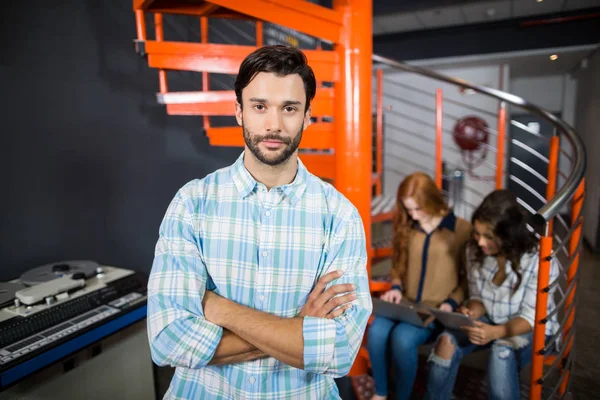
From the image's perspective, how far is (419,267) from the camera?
1.95 metres

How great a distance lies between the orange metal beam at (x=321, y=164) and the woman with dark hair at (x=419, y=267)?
37cm

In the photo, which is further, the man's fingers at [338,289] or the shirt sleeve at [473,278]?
the shirt sleeve at [473,278]

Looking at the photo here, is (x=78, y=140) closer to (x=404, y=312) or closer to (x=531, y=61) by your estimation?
(x=404, y=312)

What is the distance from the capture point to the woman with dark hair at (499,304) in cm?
160

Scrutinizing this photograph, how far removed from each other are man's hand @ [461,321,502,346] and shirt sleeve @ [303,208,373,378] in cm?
86

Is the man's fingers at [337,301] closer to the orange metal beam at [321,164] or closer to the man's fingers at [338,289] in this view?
the man's fingers at [338,289]

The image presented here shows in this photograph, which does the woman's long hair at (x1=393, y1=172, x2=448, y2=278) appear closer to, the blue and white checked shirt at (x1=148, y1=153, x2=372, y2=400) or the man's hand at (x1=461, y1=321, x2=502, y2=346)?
the man's hand at (x1=461, y1=321, x2=502, y2=346)

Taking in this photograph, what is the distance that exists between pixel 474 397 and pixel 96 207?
229cm

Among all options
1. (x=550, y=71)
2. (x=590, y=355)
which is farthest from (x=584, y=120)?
(x=590, y=355)

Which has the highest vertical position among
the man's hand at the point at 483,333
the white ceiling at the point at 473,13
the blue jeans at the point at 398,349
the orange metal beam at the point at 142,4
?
the white ceiling at the point at 473,13

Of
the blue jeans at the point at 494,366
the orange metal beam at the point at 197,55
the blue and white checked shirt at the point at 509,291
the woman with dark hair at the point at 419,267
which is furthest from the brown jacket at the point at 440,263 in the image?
the orange metal beam at the point at 197,55

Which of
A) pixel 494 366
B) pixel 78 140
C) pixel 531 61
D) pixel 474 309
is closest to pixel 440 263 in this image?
pixel 474 309

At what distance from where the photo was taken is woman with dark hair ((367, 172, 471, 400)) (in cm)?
184

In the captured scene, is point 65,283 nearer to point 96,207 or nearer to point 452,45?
point 96,207
